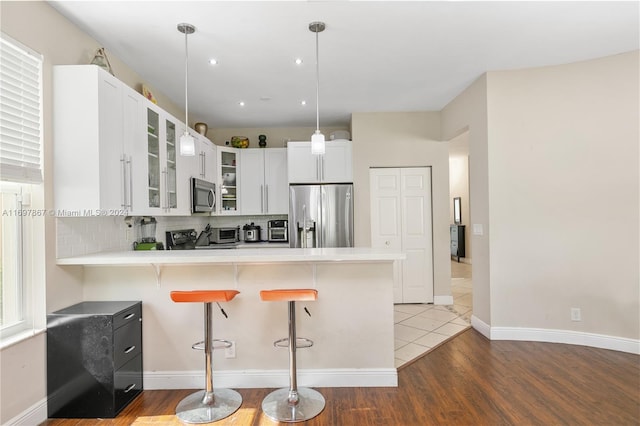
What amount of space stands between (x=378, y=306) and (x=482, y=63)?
256cm

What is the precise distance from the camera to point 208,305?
2.34 meters

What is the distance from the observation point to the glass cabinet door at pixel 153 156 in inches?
119

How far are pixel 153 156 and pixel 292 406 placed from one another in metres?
2.40

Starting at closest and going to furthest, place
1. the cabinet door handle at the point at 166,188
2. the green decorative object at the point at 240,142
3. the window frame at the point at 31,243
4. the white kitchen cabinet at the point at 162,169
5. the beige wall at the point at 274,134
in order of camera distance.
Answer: the window frame at the point at 31,243 → the white kitchen cabinet at the point at 162,169 → the cabinet door handle at the point at 166,188 → the green decorative object at the point at 240,142 → the beige wall at the point at 274,134

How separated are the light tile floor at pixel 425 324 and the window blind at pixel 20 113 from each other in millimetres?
3071

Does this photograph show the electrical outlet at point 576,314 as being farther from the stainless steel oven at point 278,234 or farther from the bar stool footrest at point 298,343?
the stainless steel oven at point 278,234

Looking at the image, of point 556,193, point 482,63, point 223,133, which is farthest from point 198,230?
point 556,193

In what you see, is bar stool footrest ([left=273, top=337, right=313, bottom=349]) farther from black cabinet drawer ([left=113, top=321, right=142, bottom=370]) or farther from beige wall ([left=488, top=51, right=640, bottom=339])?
beige wall ([left=488, top=51, right=640, bottom=339])

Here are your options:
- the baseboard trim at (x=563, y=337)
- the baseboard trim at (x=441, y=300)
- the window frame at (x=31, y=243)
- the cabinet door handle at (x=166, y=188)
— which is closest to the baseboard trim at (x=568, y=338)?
the baseboard trim at (x=563, y=337)

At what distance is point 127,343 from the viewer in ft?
7.82

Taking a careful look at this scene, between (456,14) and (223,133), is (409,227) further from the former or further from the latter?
(223,133)

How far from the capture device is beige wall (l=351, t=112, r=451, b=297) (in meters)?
4.83

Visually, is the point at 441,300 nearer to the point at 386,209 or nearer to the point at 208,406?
the point at 386,209

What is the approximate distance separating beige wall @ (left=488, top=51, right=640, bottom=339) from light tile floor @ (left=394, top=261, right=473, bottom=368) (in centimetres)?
59
